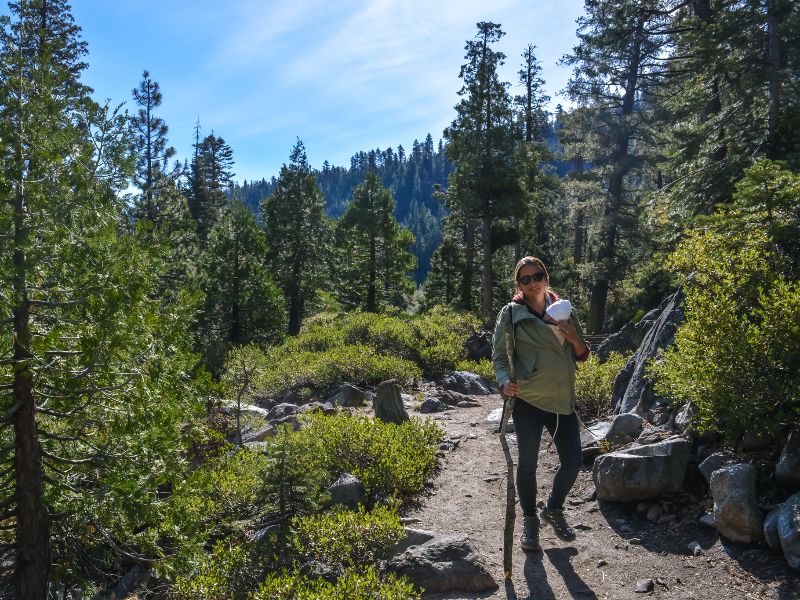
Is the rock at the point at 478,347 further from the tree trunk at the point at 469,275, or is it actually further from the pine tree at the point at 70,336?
the pine tree at the point at 70,336

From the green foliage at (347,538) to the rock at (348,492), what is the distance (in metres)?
0.84

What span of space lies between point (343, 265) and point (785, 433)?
2249 centimetres

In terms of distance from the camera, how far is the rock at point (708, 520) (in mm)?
3555

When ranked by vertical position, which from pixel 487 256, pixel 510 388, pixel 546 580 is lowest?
pixel 546 580

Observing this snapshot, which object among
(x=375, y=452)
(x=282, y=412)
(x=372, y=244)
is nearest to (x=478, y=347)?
(x=282, y=412)

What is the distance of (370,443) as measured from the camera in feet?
18.6

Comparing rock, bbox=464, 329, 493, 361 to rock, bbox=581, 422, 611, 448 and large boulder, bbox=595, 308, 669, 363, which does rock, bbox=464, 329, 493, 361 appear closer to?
large boulder, bbox=595, 308, 669, 363

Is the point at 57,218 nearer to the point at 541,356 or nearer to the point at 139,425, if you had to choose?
the point at 139,425

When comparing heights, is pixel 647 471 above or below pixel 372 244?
below

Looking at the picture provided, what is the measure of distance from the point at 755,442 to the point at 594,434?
A: 201cm

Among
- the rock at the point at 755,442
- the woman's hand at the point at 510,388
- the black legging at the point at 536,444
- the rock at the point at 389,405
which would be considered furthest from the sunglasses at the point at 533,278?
the rock at the point at 389,405

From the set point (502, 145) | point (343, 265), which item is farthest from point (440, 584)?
point (343, 265)

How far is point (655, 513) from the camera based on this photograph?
4004 mm

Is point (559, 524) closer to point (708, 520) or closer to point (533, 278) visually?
point (708, 520)
